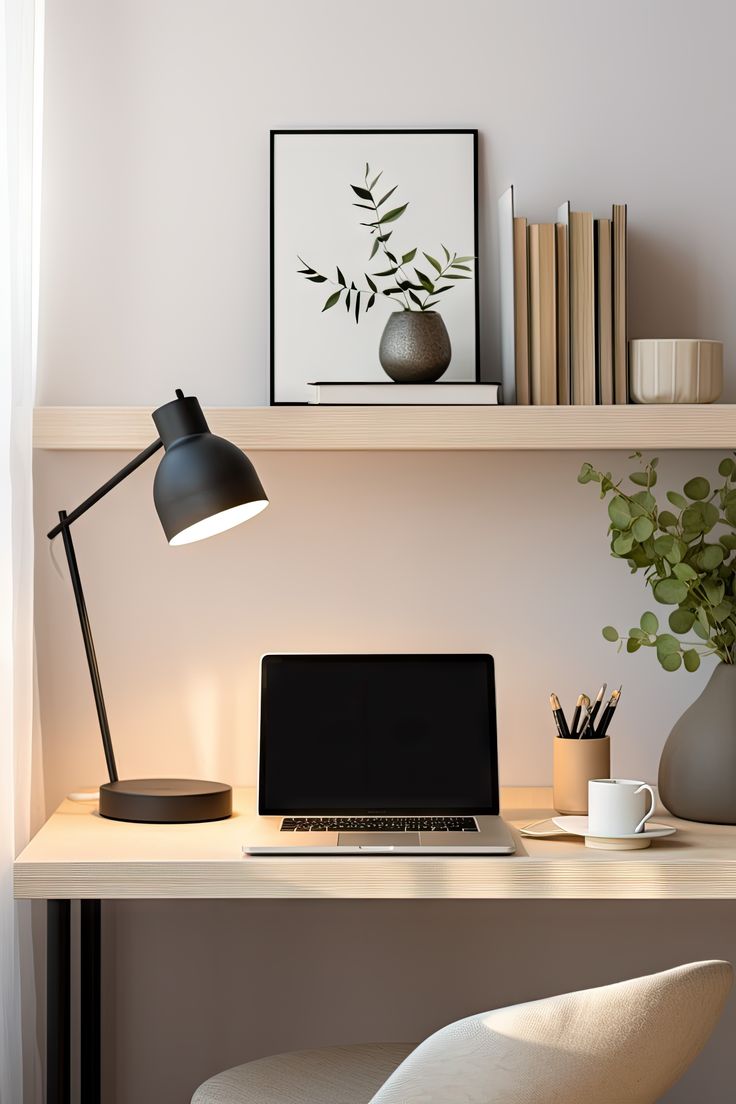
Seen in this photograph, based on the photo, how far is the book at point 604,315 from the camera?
5.93ft

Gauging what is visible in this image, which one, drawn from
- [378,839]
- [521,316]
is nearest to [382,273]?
[521,316]

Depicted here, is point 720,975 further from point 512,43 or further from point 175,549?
point 512,43

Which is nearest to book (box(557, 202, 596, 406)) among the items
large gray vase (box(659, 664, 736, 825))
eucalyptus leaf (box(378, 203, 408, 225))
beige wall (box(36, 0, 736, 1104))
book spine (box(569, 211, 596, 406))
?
book spine (box(569, 211, 596, 406))

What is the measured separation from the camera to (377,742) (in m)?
1.73

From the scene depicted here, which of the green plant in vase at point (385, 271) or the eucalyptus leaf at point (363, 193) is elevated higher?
the eucalyptus leaf at point (363, 193)

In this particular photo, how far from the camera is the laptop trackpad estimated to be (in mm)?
1530

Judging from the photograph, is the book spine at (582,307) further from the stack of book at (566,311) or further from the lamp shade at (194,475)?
the lamp shade at (194,475)

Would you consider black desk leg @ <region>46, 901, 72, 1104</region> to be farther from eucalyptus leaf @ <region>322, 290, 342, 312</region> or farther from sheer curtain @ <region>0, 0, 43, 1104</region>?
eucalyptus leaf @ <region>322, 290, 342, 312</region>

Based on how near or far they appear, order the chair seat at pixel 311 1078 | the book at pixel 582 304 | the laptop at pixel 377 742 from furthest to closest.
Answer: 1. the book at pixel 582 304
2. the laptop at pixel 377 742
3. the chair seat at pixel 311 1078

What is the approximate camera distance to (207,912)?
193cm

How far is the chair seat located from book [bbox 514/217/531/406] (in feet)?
3.12

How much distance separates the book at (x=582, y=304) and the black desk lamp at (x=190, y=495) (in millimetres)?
550

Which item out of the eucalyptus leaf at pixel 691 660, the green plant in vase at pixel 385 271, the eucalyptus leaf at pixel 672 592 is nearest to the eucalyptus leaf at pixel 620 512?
the eucalyptus leaf at pixel 672 592

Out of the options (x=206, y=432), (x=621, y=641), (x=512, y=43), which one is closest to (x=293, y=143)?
(x=512, y=43)
